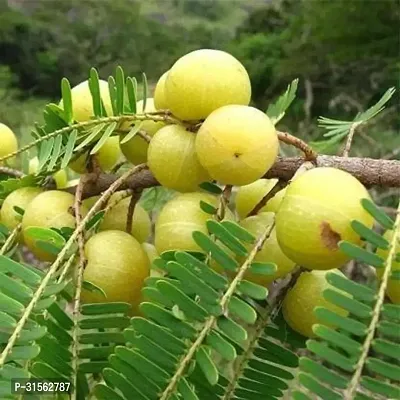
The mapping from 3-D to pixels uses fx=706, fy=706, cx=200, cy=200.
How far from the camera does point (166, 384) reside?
0.37m

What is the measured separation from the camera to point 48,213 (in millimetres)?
519

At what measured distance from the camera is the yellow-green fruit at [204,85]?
48 cm

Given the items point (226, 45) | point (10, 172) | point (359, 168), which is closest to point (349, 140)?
point (359, 168)

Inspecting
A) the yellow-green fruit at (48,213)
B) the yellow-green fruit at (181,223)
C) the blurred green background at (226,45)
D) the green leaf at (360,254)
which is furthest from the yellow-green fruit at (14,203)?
the blurred green background at (226,45)

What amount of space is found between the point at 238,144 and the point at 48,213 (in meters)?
0.16

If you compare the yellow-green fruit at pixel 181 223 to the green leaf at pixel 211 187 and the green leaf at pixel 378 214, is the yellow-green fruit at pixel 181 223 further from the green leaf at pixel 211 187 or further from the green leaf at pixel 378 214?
the green leaf at pixel 378 214

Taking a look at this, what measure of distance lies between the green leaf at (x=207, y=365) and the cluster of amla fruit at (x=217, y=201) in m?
0.07

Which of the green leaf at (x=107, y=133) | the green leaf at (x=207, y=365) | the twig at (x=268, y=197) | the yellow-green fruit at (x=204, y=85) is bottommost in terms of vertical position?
the green leaf at (x=207, y=365)

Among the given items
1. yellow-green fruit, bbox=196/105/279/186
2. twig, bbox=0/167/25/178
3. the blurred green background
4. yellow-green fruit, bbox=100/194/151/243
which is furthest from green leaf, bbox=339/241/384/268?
the blurred green background

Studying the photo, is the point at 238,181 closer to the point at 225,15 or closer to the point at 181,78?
the point at 181,78

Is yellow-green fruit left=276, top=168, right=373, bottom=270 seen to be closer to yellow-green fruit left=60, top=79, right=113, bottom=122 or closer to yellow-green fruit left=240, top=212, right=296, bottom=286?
yellow-green fruit left=240, top=212, right=296, bottom=286

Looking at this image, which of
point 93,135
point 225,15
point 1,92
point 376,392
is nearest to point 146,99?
point 93,135

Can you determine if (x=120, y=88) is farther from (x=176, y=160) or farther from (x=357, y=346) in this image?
(x=357, y=346)

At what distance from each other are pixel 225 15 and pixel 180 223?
816 centimetres
